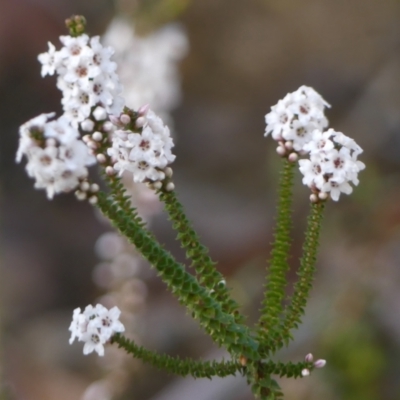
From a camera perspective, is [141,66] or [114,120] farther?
[141,66]

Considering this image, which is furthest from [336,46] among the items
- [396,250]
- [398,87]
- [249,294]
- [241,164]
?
[249,294]

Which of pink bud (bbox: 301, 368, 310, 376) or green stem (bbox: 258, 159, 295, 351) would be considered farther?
green stem (bbox: 258, 159, 295, 351)

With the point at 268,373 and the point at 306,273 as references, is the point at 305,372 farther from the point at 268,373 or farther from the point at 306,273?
the point at 306,273

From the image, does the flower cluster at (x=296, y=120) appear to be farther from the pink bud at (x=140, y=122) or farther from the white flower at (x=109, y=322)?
the white flower at (x=109, y=322)

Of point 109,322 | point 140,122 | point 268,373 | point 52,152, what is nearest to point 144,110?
point 140,122

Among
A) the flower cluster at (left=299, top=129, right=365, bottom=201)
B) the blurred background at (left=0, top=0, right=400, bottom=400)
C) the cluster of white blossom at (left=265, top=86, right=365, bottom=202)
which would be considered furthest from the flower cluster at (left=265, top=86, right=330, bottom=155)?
the blurred background at (left=0, top=0, right=400, bottom=400)

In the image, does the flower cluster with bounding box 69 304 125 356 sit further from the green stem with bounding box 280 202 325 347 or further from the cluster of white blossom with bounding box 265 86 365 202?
the cluster of white blossom with bounding box 265 86 365 202
